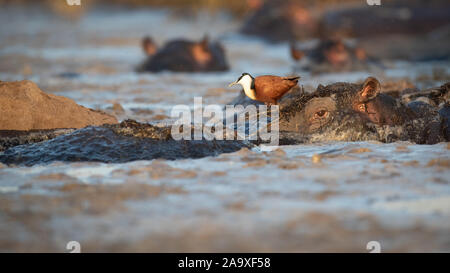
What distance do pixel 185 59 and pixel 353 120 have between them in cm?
599

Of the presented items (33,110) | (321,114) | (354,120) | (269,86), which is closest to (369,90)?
(354,120)

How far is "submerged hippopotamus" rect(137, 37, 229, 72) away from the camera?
34.2ft

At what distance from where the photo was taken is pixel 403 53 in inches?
502

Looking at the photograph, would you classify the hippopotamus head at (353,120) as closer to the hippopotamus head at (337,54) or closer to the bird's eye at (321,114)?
the bird's eye at (321,114)

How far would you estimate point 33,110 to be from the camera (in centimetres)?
488

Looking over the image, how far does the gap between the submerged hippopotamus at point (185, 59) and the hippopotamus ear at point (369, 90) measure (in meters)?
5.88

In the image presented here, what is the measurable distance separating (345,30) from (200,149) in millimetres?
10912

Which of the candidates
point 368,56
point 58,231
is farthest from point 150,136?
point 368,56

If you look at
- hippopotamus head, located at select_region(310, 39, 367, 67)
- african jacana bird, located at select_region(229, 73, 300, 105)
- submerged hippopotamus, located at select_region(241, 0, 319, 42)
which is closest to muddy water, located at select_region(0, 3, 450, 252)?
african jacana bird, located at select_region(229, 73, 300, 105)

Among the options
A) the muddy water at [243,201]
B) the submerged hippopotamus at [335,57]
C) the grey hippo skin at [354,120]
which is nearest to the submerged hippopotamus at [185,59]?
the submerged hippopotamus at [335,57]

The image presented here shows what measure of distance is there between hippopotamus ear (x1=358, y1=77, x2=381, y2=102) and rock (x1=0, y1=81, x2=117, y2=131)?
208 cm

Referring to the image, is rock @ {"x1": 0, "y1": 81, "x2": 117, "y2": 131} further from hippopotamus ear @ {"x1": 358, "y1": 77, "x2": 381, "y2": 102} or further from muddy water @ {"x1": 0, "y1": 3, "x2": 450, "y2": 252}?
hippopotamus ear @ {"x1": 358, "y1": 77, "x2": 381, "y2": 102}

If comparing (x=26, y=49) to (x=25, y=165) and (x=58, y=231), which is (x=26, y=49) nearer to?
(x=25, y=165)

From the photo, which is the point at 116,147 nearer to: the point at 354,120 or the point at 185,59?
the point at 354,120
